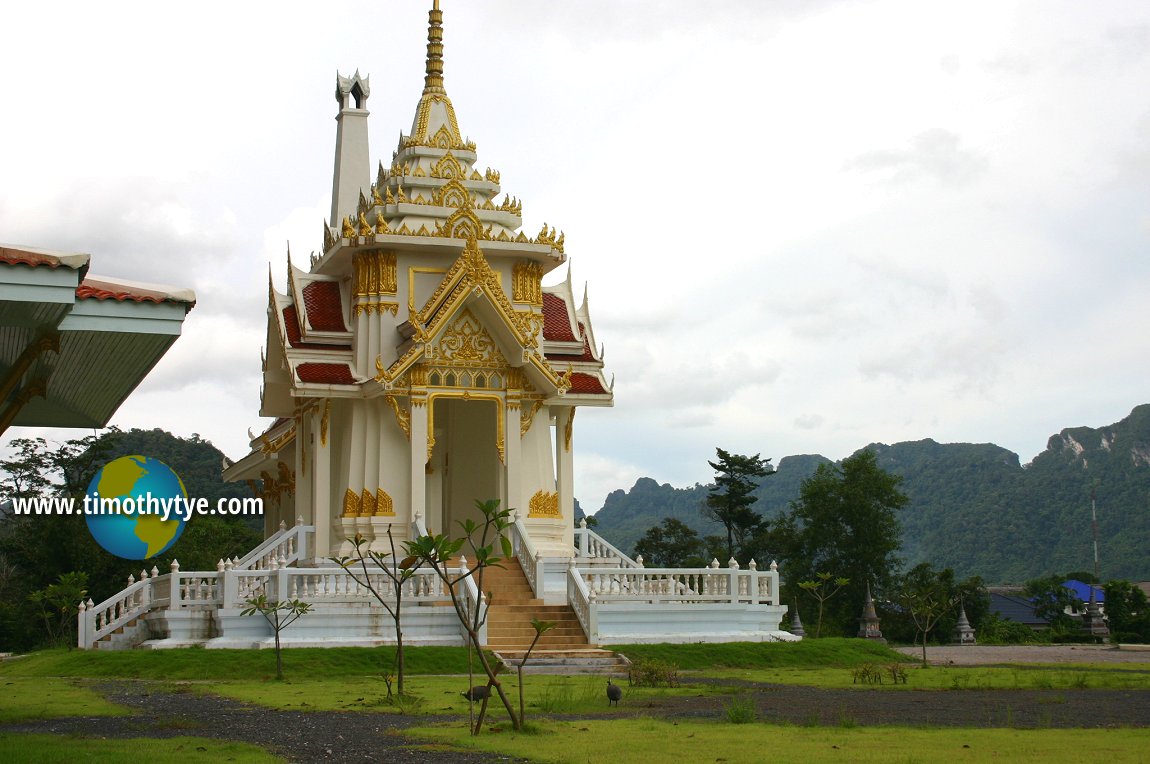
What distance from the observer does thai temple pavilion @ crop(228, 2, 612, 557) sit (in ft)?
90.7

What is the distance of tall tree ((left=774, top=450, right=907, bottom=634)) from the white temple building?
88.4 feet

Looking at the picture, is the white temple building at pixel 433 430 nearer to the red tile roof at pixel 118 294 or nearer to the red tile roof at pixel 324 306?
the red tile roof at pixel 324 306

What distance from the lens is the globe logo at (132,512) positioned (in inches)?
1471

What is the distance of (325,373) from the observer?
27859 mm

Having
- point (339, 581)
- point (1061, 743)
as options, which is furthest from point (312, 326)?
point (1061, 743)

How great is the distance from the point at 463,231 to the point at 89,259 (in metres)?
16.2

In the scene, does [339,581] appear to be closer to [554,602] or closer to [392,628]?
[392,628]

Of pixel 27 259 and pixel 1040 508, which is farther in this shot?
pixel 1040 508

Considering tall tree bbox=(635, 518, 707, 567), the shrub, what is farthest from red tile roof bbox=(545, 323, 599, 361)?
tall tree bbox=(635, 518, 707, 567)

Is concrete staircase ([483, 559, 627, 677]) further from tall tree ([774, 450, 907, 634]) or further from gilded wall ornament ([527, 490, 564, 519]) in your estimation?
tall tree ([774, 450, 907, 634])

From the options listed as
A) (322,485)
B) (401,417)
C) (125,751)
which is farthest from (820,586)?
(125,751)

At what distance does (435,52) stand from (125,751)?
2222 centimetres

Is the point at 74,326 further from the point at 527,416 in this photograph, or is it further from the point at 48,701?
the point at 527,416

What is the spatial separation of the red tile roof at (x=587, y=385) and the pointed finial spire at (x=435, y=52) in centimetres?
655
